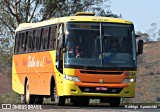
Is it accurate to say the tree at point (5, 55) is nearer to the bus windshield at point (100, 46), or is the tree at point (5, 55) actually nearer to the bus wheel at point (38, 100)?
the bus wheel at point (38, 100)

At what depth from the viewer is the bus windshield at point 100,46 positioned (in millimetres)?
24281

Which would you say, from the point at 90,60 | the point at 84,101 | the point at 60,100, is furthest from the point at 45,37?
the point at 90,60

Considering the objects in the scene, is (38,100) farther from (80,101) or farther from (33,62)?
(80,101)

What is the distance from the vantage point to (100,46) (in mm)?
24625

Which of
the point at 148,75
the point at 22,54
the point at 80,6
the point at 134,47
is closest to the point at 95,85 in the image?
the point at 134,47

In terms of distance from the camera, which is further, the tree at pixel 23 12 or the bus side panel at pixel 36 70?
the tree at pixel 23 12

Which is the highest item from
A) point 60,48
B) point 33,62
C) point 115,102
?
point 60,48

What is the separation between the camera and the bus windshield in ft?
79.7

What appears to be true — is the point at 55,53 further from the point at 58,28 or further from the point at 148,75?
the point at 148,75

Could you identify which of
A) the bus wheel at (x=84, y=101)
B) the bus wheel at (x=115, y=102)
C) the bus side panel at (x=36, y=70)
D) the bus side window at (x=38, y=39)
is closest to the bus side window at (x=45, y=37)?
the bus side panel at (x=36, y=70)

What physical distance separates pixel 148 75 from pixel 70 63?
60493 millimetres

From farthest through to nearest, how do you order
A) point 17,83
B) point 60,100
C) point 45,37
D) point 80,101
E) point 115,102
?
point 17,83 → point 45,37 → point 80,101 → point 115,102 → point 60,100

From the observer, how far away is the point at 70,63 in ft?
79.2

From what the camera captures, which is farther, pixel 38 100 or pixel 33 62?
pixel 38 100
